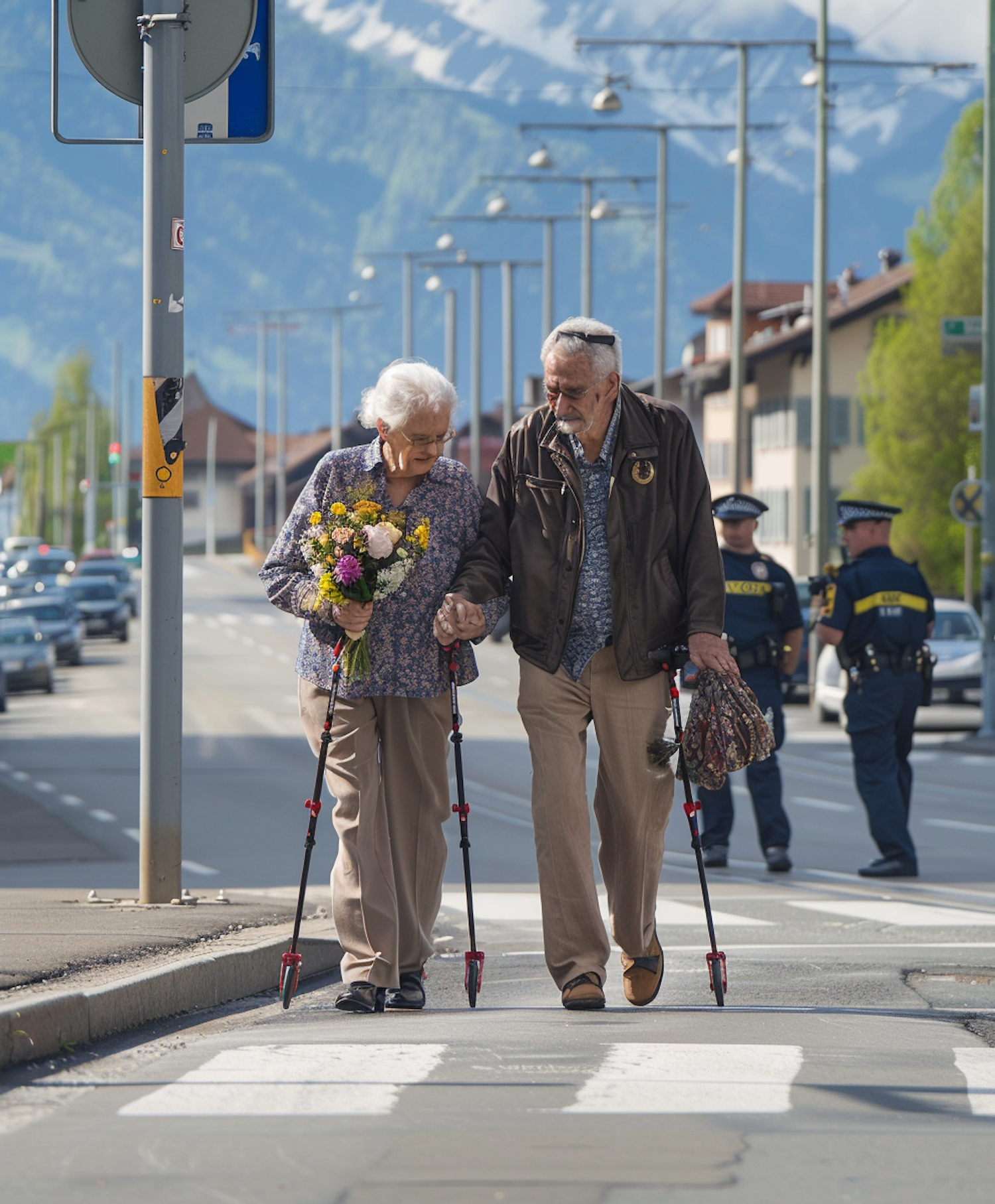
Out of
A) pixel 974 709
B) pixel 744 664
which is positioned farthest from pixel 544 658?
pixel 974 709

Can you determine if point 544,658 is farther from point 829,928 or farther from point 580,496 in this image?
point 829,928

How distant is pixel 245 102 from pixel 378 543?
3531 mm

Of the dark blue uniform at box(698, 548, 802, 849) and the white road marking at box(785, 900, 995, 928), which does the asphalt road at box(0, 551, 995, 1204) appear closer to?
the white road marking at box(785, 900, 995, 928)

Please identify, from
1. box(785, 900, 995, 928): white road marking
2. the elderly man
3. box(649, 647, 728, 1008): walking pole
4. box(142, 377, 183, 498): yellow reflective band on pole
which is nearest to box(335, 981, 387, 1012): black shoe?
the elderly man

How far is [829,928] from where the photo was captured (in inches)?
389

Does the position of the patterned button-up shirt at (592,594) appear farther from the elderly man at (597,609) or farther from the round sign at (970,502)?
the round sign at (970,502)

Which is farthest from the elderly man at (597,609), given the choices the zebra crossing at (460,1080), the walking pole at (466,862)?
the zebra crossing at (460,1080)

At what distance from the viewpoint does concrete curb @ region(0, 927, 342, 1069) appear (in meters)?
6.00

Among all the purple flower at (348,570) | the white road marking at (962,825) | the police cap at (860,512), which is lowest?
the white road marking at (962,825)

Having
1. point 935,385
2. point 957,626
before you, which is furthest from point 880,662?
point 935,385

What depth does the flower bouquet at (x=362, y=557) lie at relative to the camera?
264 inches

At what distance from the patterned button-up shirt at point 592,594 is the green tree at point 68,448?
153 metres

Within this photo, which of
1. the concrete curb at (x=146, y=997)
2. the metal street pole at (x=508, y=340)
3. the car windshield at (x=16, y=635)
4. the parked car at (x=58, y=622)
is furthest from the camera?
the metal street pole at (x=508, y=340)

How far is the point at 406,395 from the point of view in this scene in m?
6.82
